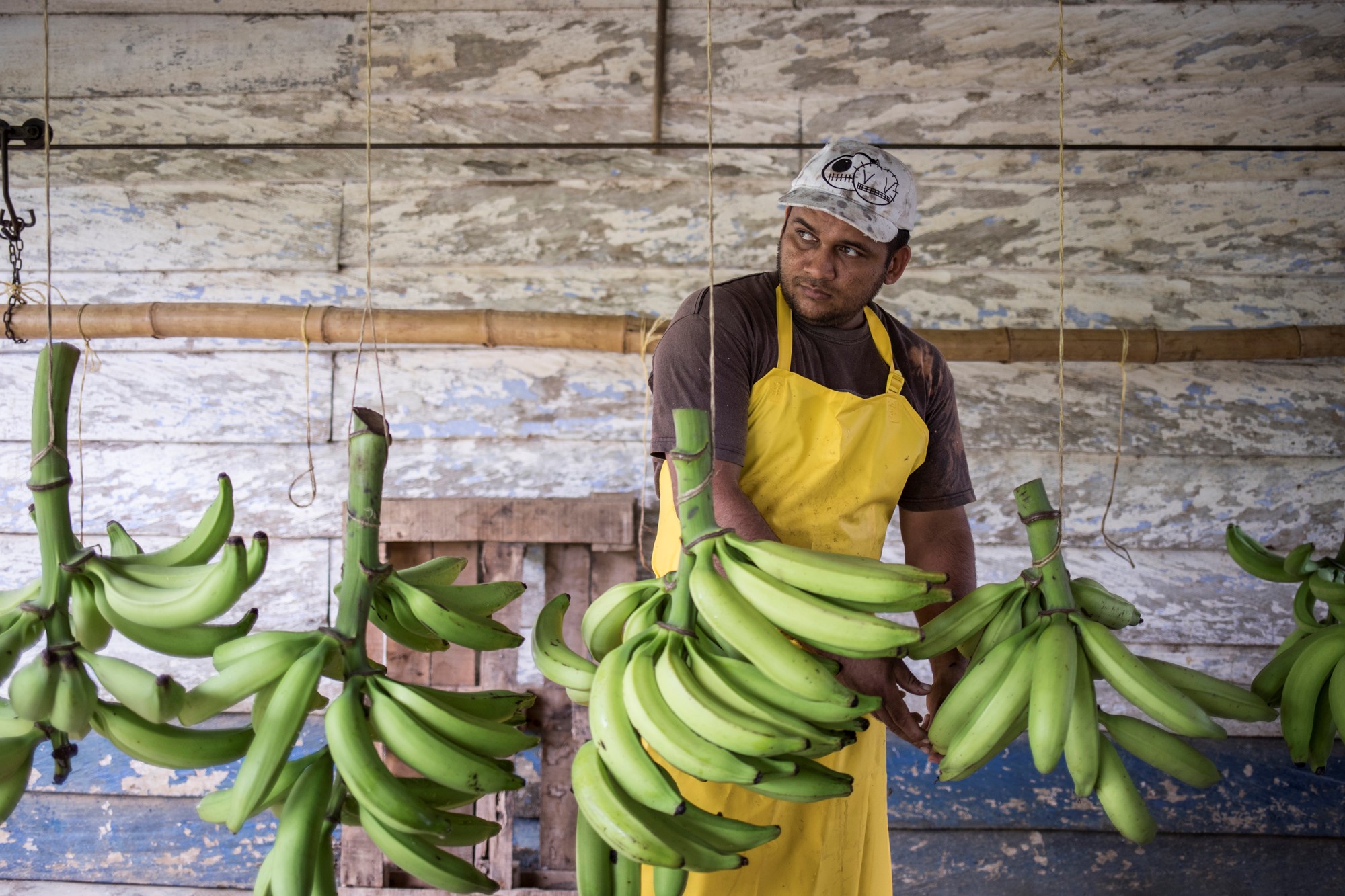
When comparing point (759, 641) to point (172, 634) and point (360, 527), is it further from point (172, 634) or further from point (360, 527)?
point (172, 634)

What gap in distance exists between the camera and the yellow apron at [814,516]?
1670 mm

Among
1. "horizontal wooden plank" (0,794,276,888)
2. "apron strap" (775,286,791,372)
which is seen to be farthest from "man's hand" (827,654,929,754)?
"horizontal wooden plank" (0,794,276,888)

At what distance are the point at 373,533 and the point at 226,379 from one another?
1.92 meters

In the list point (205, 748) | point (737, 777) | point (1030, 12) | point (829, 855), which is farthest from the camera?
point (1030, 12)

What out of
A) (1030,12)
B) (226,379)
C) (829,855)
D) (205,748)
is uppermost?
(1030,12)

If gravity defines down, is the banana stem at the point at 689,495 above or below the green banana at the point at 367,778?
above

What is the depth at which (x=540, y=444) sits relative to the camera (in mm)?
2834

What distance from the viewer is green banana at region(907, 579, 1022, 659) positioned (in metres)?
1.36

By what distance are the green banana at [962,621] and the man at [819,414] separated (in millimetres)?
241

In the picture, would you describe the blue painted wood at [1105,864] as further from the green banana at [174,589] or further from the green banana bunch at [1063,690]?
the green banana at [174,589]

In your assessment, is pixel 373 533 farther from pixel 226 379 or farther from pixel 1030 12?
pixel 1030 12

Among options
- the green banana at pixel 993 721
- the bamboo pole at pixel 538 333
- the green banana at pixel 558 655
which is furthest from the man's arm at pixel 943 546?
the green banana at pixel 558 655

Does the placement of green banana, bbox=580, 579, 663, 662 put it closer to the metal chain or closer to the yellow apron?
the yellow apron

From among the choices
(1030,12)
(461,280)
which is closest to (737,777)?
(461,280)
